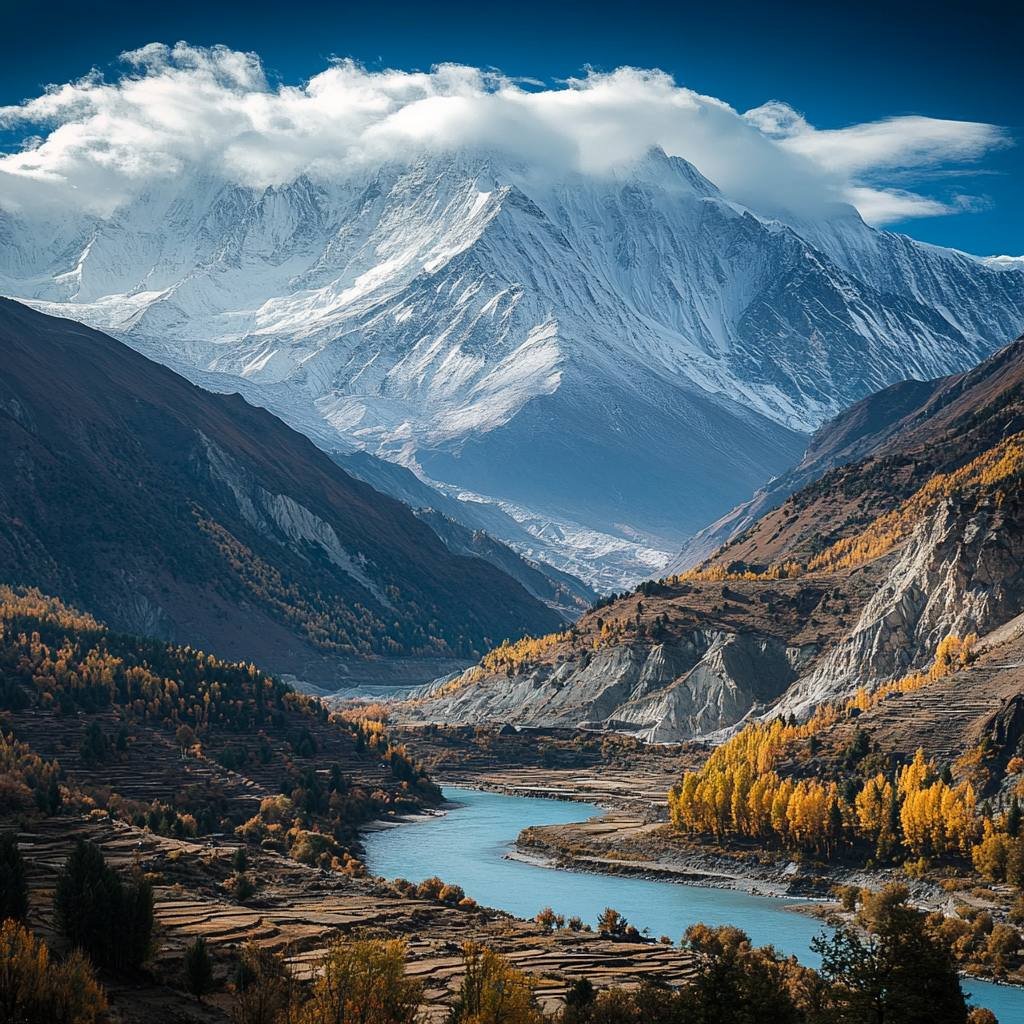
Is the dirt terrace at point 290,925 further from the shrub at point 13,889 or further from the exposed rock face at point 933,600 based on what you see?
the exposed rock face at point 933,600

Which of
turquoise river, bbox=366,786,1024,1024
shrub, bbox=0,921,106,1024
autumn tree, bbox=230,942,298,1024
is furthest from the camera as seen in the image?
turquoise river, bbox=366,786,1024,1024

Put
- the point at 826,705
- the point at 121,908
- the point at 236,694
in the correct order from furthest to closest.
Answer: the point at 236,694, the point at 826,705, the point at 121,908

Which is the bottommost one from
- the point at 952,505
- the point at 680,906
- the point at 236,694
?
the point at 680,906

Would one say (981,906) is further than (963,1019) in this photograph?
Yes

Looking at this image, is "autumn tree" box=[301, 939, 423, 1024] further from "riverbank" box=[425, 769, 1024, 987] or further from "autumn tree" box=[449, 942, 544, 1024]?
"riverbank" box=[425, 769, 1024, 987]

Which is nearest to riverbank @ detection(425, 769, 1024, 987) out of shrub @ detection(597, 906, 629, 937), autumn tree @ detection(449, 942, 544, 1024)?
shrub @ detection(597, 906, 629, 937)

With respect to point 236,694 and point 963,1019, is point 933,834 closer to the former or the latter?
point 963,1019

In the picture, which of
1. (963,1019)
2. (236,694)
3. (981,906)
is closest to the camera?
(963,1019)

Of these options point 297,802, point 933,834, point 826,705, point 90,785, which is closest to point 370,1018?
point 933,834

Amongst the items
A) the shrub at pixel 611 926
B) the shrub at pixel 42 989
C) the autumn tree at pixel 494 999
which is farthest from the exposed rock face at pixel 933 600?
the shrub at pixel 42 989

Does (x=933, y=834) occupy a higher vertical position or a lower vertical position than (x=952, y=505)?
lower

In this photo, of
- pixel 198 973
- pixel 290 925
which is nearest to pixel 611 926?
pixel 290 925
